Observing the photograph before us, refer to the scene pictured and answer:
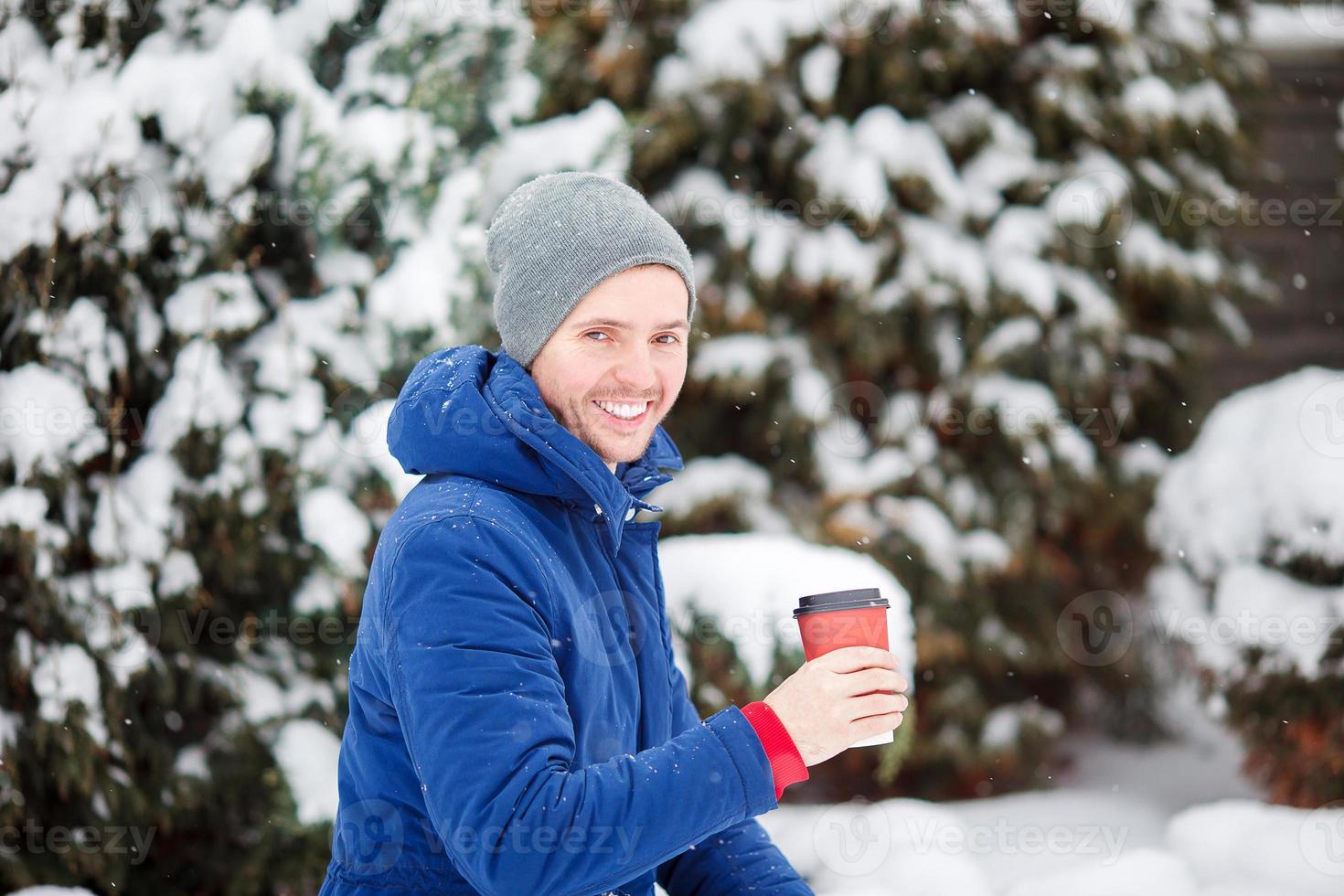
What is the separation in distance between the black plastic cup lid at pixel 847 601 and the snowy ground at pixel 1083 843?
2085 mm

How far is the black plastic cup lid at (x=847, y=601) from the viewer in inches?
62.8

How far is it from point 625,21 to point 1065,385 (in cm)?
232

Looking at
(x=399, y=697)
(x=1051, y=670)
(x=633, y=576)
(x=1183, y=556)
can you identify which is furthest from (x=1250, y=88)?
(x=399, y=697)

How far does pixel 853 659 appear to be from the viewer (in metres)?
1.51

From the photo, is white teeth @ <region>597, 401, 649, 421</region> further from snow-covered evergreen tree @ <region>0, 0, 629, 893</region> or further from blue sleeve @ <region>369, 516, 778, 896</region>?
snow-covered evergreen tree @ <region>0, 0, 629, 893</region>

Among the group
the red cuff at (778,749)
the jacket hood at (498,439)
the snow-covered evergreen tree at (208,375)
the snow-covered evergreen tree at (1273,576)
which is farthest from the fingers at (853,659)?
the snow-covered evergreen tree at (1273,576)

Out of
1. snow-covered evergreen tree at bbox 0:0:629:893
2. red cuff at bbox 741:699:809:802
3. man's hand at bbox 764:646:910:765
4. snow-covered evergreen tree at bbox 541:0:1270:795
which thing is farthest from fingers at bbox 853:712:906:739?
snow-covered evergreen tree at bbox 541:0:1270:795

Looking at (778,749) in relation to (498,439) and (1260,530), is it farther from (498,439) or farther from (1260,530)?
(1260,530)

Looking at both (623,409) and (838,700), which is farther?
(623,409)

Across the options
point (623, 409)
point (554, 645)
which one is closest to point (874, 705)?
point (554, 645)

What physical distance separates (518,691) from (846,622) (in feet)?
1.58

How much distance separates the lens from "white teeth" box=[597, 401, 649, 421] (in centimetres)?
171

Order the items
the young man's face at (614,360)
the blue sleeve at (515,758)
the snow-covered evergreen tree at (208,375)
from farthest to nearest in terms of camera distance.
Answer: the snow-covered evergreen tree at (208,375), the young man's face at (614,360), the blue sleeve at (515,758)

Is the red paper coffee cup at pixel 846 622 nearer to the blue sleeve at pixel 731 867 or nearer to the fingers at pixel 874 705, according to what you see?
the fingers at pixel 874 705
